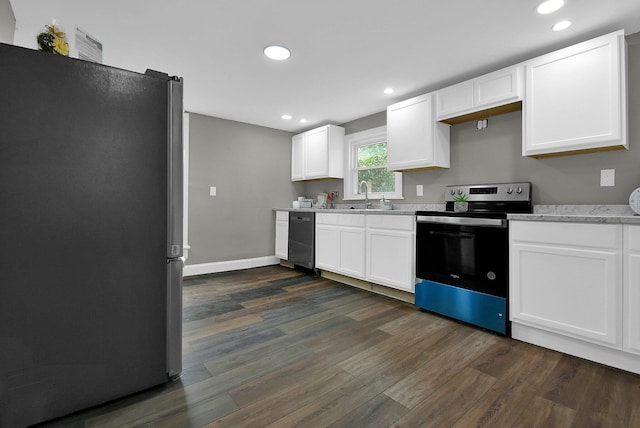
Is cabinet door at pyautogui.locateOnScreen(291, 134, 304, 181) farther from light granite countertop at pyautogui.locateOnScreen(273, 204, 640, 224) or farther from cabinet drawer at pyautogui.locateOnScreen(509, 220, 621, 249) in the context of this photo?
cabinet drawer at pyautogui.locateOnScreen(509, 220, 621, 249)

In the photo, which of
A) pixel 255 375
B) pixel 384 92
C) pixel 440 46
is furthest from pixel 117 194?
pixel 384 92

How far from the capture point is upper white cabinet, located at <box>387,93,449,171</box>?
122 inches

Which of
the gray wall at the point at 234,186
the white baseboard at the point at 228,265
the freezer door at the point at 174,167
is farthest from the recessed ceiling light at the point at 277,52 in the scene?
the white baseboard at the point at 228,265

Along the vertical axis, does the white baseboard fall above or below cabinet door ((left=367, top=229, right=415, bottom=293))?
below

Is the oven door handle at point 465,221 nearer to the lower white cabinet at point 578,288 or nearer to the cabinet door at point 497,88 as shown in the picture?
the lower white cabinet at point 578,288

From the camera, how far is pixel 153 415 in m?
1.37

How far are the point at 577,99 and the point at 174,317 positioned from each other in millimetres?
3010

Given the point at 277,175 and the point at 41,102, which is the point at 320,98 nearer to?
the point at 277,175

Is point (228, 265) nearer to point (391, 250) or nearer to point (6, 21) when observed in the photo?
point (391, 250)

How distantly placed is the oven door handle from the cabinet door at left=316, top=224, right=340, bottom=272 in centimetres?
122

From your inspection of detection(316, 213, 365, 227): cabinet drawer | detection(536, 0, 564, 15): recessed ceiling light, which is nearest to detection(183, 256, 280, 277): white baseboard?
detection(316, 213, 365, 227): cabinet drawer

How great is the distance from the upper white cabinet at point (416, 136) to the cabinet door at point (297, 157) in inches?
70.1

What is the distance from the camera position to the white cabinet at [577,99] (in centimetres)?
201

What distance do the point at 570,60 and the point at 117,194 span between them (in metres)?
3.06
